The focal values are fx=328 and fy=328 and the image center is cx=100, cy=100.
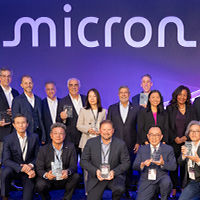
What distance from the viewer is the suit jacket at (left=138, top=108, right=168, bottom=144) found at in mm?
5020

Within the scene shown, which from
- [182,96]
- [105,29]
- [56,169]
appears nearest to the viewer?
[56,169]

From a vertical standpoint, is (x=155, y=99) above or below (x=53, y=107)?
above

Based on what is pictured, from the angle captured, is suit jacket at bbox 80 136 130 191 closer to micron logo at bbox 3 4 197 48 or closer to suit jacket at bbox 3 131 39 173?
suit jacket at bbox 3 131 39 173

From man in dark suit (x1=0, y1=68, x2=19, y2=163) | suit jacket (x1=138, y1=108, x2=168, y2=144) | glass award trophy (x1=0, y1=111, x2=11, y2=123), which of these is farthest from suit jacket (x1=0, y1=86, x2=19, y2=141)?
suit jacket (x1=138, y1=108, x2=168, y2=144)

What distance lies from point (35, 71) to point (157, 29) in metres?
2.61

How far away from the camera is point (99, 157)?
15.1 feet

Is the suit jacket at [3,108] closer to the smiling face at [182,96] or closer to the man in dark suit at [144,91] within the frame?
the man in dark suit at [144,91]

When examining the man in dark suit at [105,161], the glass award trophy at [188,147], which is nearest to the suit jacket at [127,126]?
the man in dark suit at [105,161]

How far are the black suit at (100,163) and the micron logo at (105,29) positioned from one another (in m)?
2.62

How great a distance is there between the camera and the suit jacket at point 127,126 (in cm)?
516

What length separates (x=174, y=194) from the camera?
5.19 metres

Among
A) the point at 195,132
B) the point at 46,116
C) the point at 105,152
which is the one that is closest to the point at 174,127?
the point at 195,132

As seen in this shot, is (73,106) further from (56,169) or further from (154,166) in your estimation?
(154,166)

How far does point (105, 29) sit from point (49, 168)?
3.15 metres
